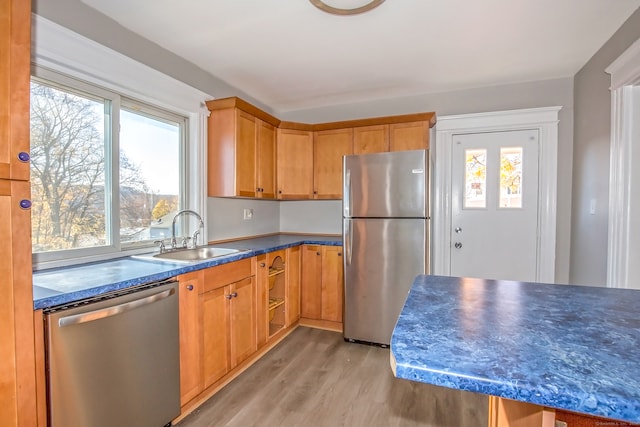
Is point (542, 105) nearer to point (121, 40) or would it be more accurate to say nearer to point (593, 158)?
point (593, 158)

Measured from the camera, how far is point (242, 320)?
2227mm

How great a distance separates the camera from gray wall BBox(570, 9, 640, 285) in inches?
83.3

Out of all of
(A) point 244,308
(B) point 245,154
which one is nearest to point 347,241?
(A) point 244,308

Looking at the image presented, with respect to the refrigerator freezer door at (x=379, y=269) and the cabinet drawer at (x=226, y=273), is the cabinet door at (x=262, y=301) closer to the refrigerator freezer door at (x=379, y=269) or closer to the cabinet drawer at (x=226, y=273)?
the cabinet drawer at (x=226, y=273)

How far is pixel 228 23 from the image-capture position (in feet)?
6.39

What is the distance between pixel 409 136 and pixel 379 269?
133cm

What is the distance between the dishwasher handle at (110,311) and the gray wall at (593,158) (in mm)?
2870

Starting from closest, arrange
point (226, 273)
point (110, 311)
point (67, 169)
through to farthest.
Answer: point (110, 311), point (67, 169), point (226, 273)

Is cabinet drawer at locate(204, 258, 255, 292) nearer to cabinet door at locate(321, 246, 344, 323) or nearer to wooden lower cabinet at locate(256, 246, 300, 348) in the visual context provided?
wooden lower cabinet at locate(256, 246, 300, 348)

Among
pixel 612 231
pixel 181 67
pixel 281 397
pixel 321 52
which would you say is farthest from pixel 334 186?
pixel 612 231

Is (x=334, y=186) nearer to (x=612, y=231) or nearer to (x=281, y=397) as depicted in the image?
(x=281, y=397)

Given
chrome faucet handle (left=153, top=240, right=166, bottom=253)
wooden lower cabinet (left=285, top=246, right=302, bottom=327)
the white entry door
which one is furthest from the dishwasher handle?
the white entry door

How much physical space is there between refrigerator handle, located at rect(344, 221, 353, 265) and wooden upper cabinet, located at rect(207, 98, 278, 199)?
0.92 metres

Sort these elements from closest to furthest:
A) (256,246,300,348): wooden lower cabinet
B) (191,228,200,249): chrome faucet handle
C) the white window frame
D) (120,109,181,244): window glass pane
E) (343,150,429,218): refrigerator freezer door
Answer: the white window frame, (120,109,181,244): window glass pane, (191,228,200,249): chrome faucet handle, (343,150,429,218): refrigerator freezer door, (256,246,300,348): wooden lower cabinet
